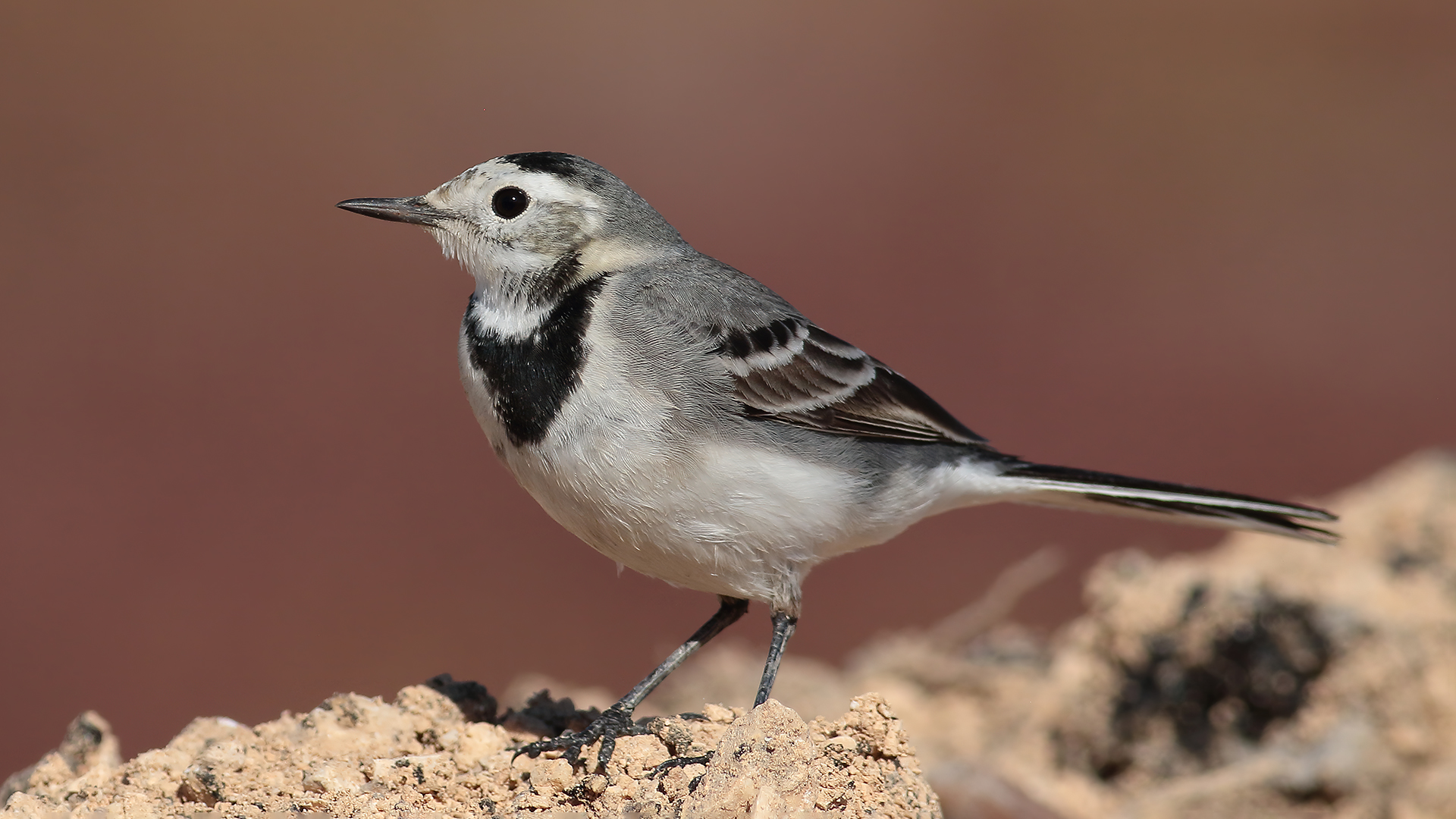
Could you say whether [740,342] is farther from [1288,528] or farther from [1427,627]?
[1427,627]

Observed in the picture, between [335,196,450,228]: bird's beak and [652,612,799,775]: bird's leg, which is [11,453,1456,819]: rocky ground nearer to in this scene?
[652,612,799,775]: bird's leg

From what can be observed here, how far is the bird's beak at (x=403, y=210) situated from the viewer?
4484mm

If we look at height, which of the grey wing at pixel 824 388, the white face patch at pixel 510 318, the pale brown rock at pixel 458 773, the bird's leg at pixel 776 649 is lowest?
the pale brown rock at pixel 458 773

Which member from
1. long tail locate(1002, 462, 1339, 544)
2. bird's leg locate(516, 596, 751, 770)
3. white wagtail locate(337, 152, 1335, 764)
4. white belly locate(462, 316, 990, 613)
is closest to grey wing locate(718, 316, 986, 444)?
white wagtail locate(337, 152, 1335, 764)

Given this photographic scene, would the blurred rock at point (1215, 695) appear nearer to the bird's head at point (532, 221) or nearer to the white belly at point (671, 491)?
the white belly at point (671, 491)

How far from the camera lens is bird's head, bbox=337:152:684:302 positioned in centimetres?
431

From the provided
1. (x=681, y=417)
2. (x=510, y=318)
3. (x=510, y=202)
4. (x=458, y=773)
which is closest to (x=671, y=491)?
(x=681, y=417)

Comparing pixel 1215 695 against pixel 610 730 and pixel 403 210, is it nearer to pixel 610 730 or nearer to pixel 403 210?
pixel 610 730

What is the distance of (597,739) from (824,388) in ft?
5.07

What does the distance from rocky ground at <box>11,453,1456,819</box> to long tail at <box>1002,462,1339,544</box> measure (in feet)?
2.96

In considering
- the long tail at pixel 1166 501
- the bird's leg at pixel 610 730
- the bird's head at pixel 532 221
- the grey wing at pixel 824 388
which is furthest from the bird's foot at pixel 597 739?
the long tail at pixel 1166 501

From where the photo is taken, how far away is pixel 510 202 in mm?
4367

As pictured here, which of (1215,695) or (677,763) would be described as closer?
(677,763)

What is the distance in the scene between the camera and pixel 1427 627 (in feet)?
18.3
